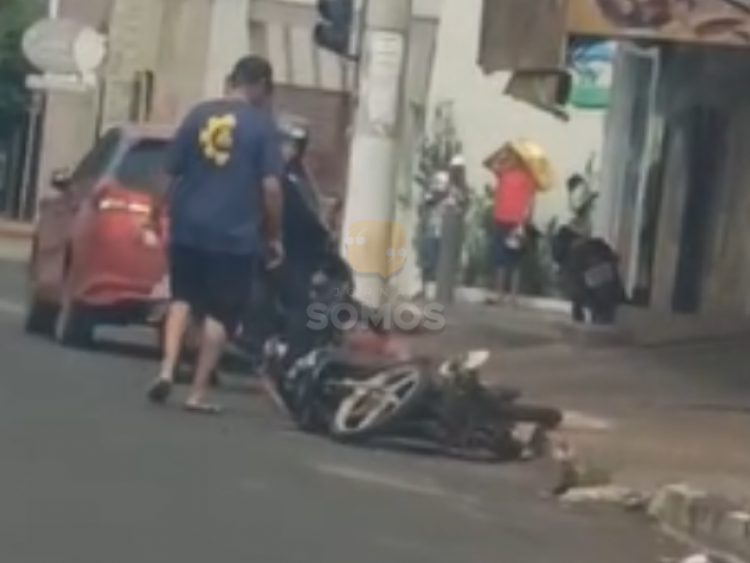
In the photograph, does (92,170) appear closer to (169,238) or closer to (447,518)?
(169,238)

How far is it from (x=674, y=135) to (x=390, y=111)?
7.29 metres

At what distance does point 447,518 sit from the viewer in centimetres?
1230

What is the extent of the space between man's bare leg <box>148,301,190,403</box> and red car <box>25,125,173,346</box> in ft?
9.32

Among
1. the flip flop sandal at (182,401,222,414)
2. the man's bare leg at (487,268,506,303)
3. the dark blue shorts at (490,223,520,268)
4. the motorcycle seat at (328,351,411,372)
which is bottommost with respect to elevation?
the man's bare leg at (487,268,506,303)

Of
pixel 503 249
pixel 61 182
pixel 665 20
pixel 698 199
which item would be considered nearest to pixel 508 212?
pixel 503 249

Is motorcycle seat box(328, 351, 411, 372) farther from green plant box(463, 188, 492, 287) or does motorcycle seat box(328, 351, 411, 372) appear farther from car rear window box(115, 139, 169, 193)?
green plant box(463, 188, 492, 287)

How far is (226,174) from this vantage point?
15.6m

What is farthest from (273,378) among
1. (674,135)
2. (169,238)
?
(674,135)

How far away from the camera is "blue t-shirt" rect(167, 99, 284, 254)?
51.2 ft

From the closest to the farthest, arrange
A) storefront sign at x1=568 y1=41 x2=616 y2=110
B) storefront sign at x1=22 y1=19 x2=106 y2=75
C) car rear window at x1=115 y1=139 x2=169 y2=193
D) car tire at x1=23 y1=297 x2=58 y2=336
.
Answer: car rear window at x1=115 y1=139 x2=169 y2=193 → car tire at x1=23 y1=297 x2=58 y2=336 → storefront sign at x1=568 y1=41 x2=616 y2=110 → storefront sign at x1=22 y1=19 x2=106 y2=75

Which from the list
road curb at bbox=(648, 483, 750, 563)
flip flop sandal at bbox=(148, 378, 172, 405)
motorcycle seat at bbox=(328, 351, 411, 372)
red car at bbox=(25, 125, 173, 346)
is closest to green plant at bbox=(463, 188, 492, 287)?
red car at bbox=(25, 125, 173, 346)

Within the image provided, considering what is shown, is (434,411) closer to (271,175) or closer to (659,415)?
(271,175)

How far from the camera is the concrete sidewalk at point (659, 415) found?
42.4 feet

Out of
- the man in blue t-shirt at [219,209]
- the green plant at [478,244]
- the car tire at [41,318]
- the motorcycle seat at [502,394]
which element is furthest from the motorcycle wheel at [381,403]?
the green plant at [478,244]
